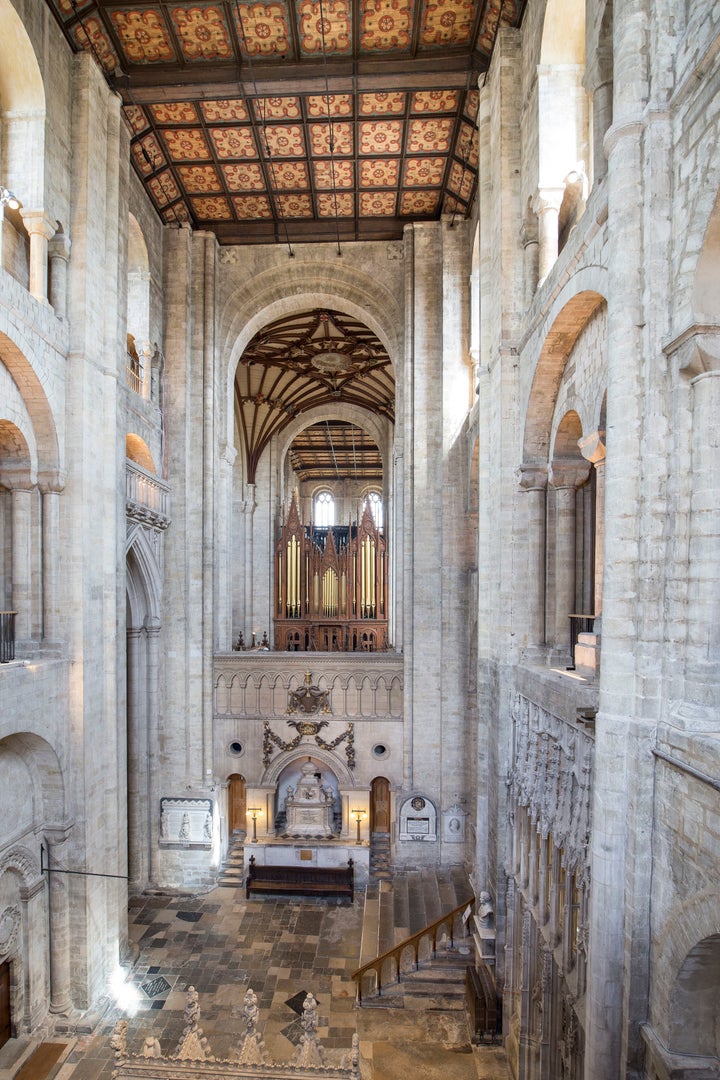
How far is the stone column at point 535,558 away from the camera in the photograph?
9.57m

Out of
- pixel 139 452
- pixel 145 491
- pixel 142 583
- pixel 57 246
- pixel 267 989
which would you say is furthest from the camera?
pixel 142 583

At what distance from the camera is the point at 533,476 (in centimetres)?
948

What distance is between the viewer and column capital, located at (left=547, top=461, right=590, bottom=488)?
8.52 metres

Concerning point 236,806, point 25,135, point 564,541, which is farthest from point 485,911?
point 25,135

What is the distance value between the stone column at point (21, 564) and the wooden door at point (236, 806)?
9649mm

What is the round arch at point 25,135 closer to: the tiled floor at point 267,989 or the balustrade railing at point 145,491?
the balustrade railing at point 145,491

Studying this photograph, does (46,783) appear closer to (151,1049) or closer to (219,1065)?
(151,1049)

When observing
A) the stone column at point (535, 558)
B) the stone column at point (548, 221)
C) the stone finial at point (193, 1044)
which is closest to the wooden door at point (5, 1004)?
the stone finial at point (193, 1044)

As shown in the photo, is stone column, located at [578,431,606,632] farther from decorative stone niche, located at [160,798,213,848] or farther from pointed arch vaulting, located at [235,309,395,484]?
pointed arch vaulting, located at [235,309,395,484]

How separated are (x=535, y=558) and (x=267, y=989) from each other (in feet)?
30.9

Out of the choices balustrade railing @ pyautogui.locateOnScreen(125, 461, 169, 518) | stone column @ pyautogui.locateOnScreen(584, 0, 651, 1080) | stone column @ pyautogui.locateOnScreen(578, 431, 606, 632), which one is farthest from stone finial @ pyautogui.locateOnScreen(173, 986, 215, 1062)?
balustrade railing @ pyautogui.locateOnScreen(125, 461, 169, 518)

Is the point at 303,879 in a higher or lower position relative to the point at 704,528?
lower

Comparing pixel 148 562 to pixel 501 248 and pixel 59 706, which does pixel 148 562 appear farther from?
pixel 501 248

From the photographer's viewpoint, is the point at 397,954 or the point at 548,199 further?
the point at 397,954
